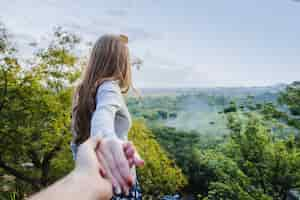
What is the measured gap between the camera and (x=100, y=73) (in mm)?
805

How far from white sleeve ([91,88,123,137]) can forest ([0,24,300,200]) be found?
280cm

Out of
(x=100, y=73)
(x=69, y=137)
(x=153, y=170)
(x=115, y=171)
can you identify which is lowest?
(x=153, y=170)

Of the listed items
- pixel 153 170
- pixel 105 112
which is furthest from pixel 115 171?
pixel 153 170

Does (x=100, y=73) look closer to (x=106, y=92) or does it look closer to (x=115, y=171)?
(x=106, y=92)

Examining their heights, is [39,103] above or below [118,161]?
below

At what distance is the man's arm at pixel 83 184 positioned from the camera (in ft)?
0.81

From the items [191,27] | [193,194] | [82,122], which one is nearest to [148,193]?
[193,194]

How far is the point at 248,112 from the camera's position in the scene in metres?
4.32

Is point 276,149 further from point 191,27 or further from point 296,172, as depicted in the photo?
point 191,27

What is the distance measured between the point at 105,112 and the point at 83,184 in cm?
37

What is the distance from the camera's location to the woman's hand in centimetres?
38

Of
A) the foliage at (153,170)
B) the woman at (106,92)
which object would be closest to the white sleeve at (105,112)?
the woman at (106,92)

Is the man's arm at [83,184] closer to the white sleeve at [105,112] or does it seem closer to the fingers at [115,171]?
the fingers at [115,171]

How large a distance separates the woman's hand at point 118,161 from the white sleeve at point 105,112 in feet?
0.36
